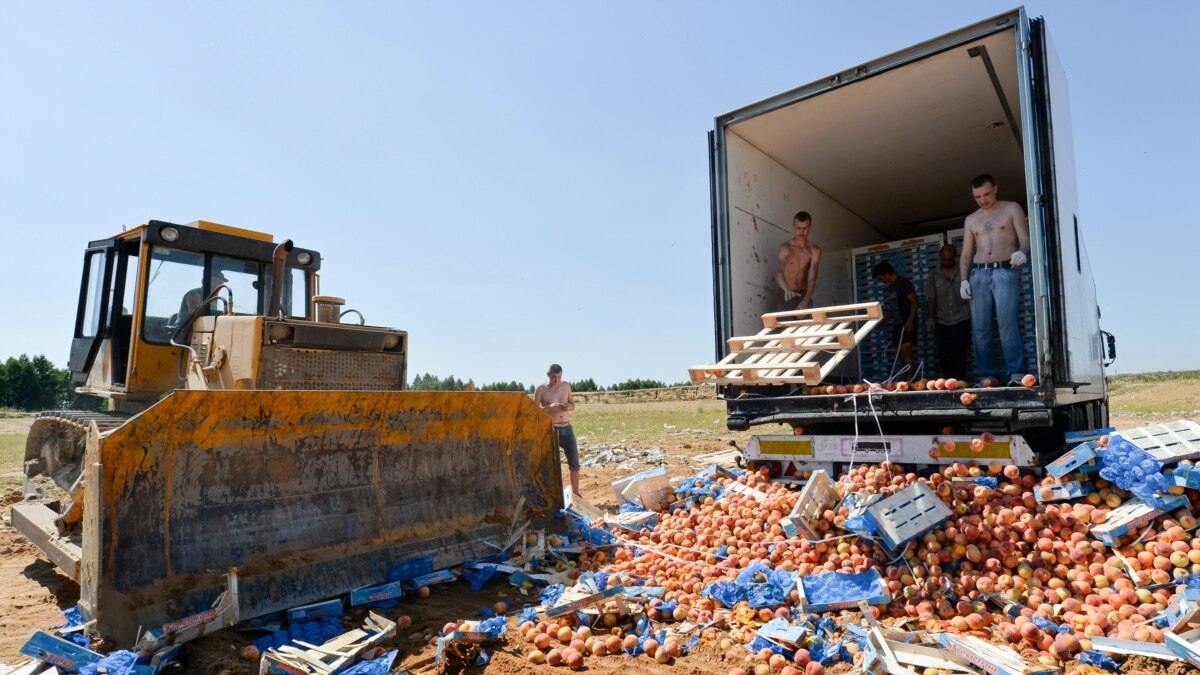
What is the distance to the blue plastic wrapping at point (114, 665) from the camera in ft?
11.1

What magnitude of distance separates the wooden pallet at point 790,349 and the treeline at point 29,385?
217ft

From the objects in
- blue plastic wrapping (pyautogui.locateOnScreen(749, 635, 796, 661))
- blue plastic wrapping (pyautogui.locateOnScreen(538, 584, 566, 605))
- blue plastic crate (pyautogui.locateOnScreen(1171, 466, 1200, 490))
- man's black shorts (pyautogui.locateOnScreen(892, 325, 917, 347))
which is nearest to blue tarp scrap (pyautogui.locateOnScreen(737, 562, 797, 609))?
blue plastic wrapping (pyautogui.locateOnScreen(749, 635, 796, 661))

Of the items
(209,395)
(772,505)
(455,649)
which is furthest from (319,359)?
(772,505)

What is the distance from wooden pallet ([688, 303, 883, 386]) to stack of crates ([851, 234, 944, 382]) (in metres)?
2.00

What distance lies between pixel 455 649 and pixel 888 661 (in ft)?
7.47

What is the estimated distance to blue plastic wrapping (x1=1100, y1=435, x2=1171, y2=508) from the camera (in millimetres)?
4430

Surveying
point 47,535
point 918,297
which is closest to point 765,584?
point 47,535

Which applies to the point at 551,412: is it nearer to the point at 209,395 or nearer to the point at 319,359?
the point at 319,359

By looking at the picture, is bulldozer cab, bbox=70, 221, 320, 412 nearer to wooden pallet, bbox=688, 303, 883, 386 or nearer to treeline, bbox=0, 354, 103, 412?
wooden pallet, bbox=688, 303, 883, 386

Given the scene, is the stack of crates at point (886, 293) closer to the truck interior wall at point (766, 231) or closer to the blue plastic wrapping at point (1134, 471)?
the truck interior wall at point (766, 231)

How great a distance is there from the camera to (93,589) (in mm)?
3676

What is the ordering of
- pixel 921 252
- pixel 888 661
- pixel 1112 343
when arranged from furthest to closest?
pixel 1112 343 < pixel 921 252 < pixel 888 661

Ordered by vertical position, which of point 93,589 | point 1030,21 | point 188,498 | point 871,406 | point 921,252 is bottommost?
point 93,589

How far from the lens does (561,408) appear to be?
28.4ft
